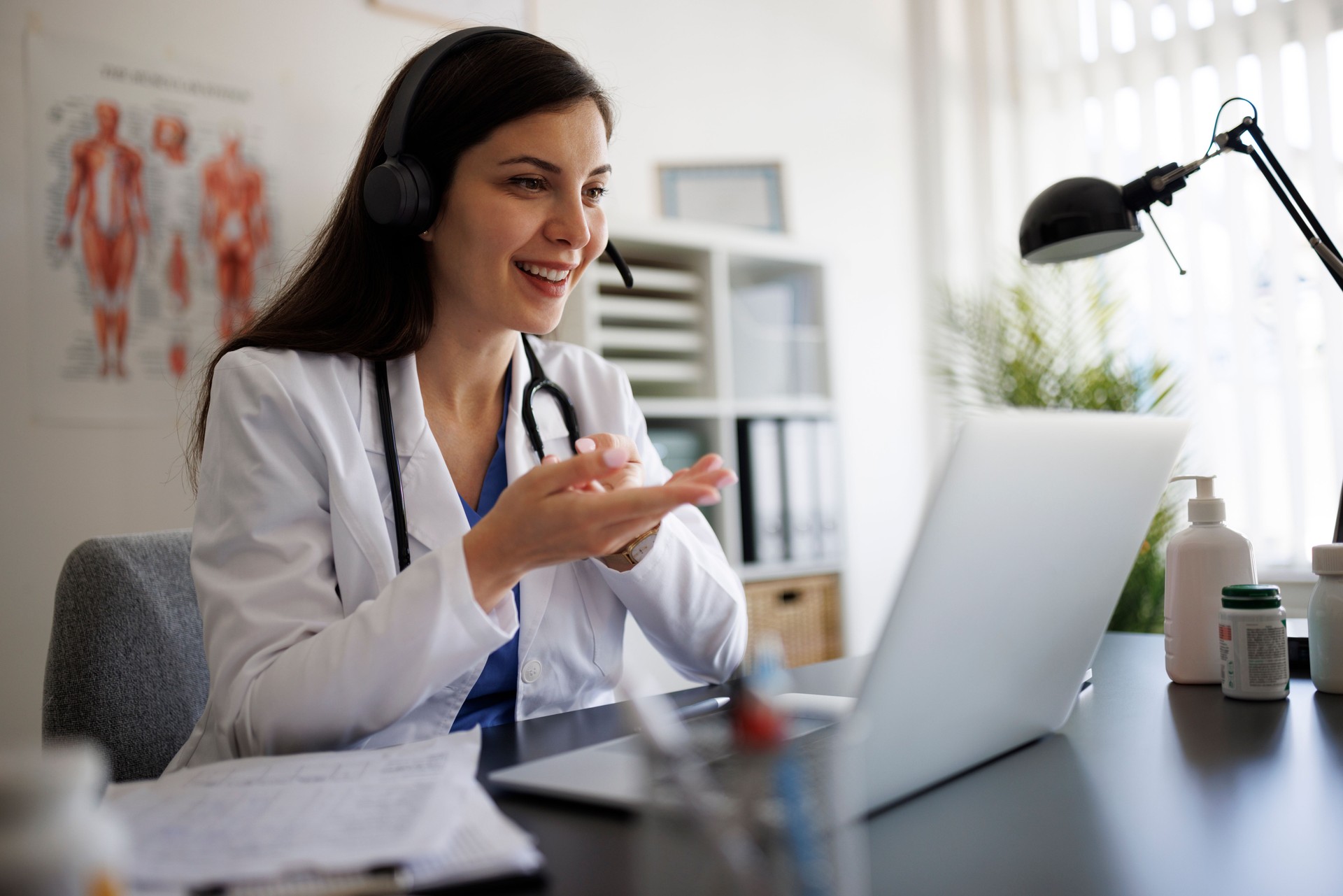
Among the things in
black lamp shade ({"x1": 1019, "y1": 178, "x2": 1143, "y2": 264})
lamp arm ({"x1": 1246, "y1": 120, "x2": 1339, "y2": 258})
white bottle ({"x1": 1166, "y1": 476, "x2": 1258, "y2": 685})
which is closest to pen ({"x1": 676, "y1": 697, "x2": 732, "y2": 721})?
white bottle ({"x1": 1166, "y1": 476, "x2": 1258, "y2": 685})

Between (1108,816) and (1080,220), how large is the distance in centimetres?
80

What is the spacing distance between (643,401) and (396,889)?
6.66 feet

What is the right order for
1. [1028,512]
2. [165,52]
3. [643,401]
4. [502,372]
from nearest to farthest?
1. [1028,512]
2. [502,372]
3. [165,52]
4. [643,401]

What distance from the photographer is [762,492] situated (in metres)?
2.69

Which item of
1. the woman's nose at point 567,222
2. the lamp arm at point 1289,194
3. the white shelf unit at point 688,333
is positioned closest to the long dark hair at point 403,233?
the woman's nose at point 567,222

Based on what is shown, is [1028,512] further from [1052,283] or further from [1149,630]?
[1052,283]

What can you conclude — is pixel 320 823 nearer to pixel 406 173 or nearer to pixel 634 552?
pixel 634 552

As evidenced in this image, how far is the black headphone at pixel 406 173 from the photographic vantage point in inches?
46.8

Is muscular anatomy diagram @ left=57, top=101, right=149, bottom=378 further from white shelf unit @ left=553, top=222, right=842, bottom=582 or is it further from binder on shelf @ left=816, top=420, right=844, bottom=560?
binder on shelf @ left=816, top=420, right=844, bottom=560

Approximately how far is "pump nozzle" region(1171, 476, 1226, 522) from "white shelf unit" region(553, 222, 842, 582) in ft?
5.01

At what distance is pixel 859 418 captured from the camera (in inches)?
143

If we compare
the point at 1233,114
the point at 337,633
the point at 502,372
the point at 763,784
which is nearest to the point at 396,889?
the point at 763,784

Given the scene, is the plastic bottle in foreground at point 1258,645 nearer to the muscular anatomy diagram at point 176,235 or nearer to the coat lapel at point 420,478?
the coat lapel at point 420,478

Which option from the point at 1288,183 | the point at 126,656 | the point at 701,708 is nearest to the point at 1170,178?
the point at 1288,183
